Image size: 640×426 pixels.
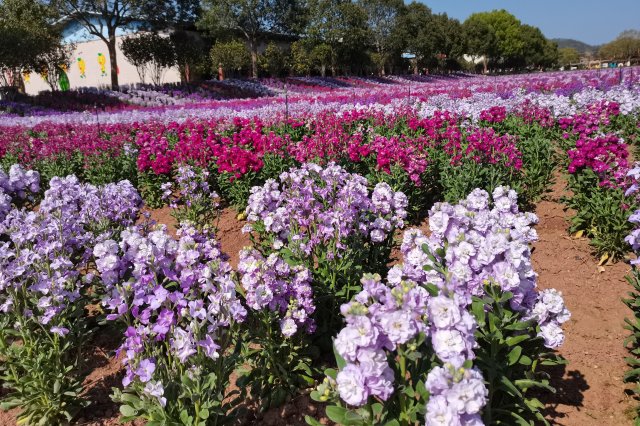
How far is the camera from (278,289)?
9.80 feet

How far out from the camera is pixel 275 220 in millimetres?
3764

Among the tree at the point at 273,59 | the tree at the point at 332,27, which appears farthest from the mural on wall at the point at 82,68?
the tree at the point at 332,27

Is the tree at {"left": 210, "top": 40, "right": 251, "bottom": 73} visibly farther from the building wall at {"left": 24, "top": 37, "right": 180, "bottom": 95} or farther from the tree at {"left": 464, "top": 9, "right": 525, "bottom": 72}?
the tree at {"left": 464, "top": 9, "right": 525, "bottom": 72}

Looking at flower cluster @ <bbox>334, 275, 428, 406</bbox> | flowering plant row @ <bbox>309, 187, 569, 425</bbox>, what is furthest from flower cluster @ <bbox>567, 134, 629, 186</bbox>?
flower cluster @ <bbox>334, 275, 428, 406</bbox>

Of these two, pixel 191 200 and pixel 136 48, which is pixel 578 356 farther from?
pixel 136 48

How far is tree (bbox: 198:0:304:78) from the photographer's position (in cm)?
3441

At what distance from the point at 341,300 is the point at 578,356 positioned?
191 cm

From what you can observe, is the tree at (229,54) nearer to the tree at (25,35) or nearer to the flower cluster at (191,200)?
the tree at (25,35)

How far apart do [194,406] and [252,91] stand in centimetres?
3044

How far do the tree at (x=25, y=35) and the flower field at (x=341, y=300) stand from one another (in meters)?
22.9

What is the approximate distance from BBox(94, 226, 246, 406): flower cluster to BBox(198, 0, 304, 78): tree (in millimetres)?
35099

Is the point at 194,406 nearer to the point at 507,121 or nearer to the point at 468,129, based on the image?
the point at 468,129

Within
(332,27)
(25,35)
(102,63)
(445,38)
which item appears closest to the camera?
(25,35)

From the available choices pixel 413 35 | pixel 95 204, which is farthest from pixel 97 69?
pixel 95 204
